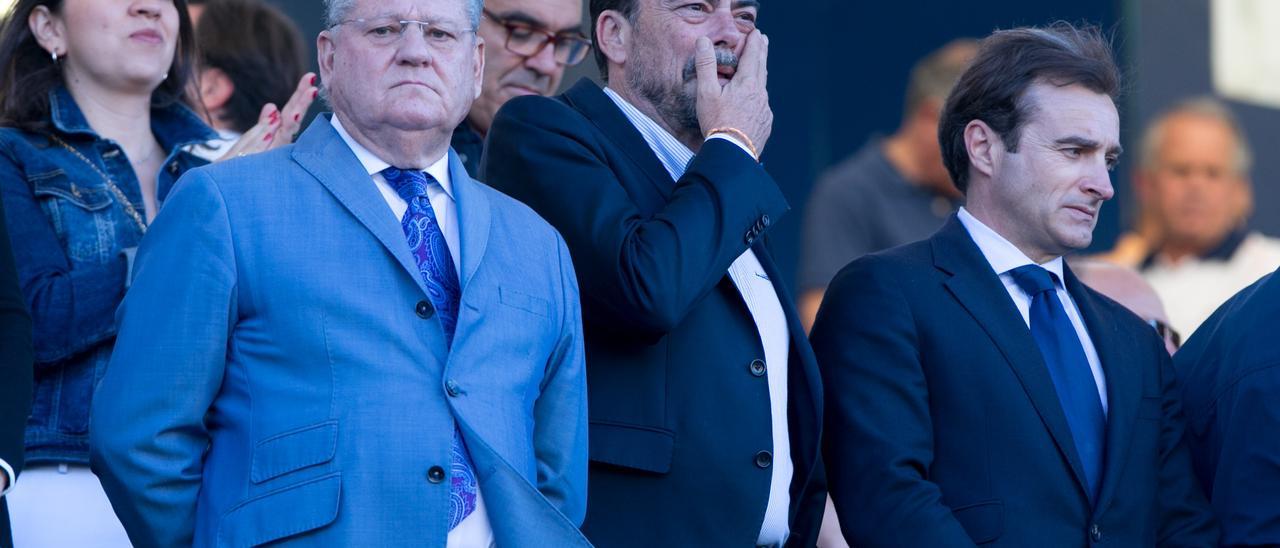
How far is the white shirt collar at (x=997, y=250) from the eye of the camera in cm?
400

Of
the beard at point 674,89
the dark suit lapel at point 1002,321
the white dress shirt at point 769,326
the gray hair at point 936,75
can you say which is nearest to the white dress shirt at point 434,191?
the white dress shirt at point 769,326

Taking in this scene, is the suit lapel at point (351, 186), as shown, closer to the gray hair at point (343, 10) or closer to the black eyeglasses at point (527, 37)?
the gray hair at point (343, 10)

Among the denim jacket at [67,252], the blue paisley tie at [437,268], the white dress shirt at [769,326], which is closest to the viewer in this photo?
the blue paisley tie at [437,268]

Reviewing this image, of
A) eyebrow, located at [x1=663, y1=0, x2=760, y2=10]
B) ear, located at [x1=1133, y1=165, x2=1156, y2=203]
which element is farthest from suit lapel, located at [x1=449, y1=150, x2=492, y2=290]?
ear, located at [x1=1133, y1=165, x2=1156, y2=203]

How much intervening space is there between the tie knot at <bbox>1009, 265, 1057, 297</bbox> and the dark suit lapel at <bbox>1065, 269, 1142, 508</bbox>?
13 cm

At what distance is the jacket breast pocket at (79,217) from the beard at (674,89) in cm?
111

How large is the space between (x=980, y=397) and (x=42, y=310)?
6.19ft

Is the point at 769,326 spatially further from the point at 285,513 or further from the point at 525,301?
the point at 285,513

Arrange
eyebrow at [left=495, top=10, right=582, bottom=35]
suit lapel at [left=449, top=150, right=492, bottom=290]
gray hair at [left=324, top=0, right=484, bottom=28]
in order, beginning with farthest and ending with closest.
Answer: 1. eyebrow at [left=495, top=10, right=582, bottom=35]
2. gray hair at [left=324, top=0, right=484, bottom=28]
3. suit lapel at [left=449, top=150, right=492, bottom=290]

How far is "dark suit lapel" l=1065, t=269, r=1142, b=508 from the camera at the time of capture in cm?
377

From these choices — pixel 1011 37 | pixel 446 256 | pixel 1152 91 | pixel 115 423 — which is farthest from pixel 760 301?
pixel 1152 91

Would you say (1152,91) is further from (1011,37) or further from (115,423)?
(115,423)

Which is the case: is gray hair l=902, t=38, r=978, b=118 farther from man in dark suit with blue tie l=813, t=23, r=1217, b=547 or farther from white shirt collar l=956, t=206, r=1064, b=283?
white shirt collar l=956, t=206, r=1064, b=283

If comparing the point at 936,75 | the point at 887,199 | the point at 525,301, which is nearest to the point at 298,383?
the point at 525,301
